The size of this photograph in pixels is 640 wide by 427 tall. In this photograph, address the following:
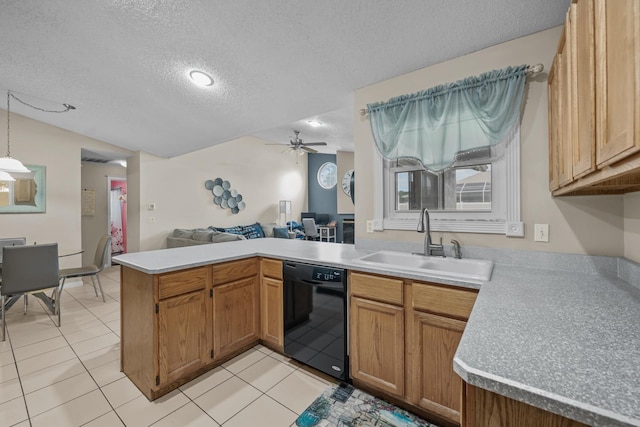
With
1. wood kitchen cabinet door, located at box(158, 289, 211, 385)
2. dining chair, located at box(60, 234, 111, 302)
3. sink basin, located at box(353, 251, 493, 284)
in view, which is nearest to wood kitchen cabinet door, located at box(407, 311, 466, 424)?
sink basin, located at box(353, 251, 493, 284)

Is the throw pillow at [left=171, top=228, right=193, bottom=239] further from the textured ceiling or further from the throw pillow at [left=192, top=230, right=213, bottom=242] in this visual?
the textured ceiling

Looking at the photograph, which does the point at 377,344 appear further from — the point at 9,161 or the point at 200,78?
the point at 9,161

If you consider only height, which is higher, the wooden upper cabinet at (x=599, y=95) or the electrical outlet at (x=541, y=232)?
the wooden upper cabinet at (x=599, y=95)

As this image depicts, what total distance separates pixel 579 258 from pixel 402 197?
46.3 inches

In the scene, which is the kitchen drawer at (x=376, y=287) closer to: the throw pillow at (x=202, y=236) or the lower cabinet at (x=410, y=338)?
the lower cabinet at (x=410, y=338)

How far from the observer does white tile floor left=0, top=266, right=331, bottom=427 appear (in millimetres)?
1616

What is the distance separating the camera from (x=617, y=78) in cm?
71

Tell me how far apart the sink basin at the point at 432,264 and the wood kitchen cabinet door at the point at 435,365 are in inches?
9.6

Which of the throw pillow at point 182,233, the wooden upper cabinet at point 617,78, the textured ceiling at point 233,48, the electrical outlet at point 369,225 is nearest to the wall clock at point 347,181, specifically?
the throw pillow at point 182,233

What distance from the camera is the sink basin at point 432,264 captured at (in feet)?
5.03

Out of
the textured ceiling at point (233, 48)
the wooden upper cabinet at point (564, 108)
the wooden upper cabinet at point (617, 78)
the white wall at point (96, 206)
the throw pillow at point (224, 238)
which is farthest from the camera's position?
the white wall at point (96, 206)

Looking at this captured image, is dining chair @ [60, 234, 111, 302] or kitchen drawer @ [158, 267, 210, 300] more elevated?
kitchen drawer @ [158, 267, 210, 300]

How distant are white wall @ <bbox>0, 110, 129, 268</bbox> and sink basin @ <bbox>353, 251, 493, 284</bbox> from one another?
4473 millimetres

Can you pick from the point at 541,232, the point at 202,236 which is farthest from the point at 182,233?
the point at 541,232
